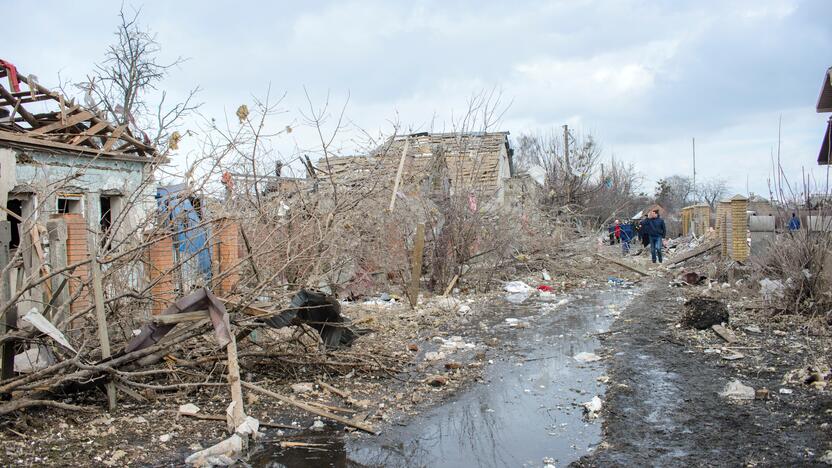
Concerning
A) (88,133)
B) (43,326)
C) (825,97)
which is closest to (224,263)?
(43,326)

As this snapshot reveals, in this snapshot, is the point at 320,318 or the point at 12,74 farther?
the point at 12,74

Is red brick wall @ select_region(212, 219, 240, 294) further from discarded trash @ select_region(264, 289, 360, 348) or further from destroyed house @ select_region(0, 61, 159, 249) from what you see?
destroyed house @ select_region(0, 61, 159, 249)

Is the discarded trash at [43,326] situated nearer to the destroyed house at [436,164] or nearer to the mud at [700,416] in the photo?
the mud at [700,416]

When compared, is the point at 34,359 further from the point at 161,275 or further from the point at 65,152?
the point at 65,152

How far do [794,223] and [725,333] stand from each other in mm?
3279

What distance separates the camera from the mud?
4.09 metres

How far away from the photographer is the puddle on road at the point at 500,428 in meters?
4.29

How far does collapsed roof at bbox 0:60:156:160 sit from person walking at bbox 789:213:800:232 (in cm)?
1004

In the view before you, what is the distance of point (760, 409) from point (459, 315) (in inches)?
227

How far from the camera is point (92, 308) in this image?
5312 mm

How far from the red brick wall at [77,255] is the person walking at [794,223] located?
9.37m

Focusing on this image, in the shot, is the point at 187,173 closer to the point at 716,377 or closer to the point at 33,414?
the point at 33,414

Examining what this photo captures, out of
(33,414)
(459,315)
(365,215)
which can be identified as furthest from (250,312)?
(365,215)

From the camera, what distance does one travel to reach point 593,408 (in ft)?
17.0
